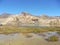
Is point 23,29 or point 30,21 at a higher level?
point 30,21

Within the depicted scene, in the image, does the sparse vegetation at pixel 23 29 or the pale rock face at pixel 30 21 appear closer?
the sparse vegetation at pixel 23 29

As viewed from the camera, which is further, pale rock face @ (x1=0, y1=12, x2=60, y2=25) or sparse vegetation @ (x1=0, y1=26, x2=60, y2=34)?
pale rock face @ (x1=0, y1=12, x2=60, y2=25)

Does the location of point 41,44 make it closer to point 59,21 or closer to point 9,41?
point 9,41

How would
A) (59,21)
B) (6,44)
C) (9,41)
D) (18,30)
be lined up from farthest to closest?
(59,21)
(18,30)
(9,41)
(6,44)

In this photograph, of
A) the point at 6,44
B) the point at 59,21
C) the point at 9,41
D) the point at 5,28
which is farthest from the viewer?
the point at 59,21

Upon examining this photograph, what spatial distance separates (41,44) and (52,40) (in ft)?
2.86

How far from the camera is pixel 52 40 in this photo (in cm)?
682

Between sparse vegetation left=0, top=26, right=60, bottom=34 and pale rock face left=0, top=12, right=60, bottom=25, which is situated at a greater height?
pale rock face left=0, top=12, right=60, bottom=25

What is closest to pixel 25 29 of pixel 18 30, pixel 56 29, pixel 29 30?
pixel 29 30

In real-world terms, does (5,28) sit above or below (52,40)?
above

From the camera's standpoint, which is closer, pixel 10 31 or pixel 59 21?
pixel 10 31

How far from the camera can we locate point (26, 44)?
6.25 meters

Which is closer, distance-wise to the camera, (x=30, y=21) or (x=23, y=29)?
(x=23, y=29)

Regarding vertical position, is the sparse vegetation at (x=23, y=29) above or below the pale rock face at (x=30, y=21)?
below
